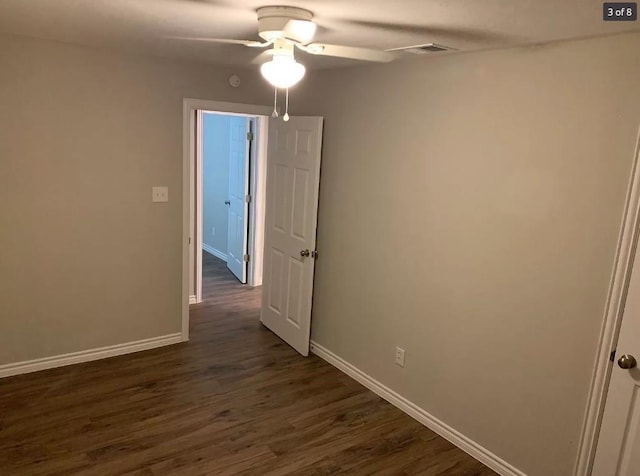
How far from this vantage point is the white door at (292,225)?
147 inches

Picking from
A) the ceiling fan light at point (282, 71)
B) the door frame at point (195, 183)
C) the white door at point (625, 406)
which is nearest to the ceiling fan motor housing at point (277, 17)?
the ceiling fan light at point (282, 71)

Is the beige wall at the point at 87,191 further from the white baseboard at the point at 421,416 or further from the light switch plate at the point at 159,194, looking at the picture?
the white baseboard at the point at 421,416

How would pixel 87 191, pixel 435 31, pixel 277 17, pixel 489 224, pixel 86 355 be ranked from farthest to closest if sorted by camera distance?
pixel 86 355 → pixel 87 191 → pixel 489 224 → pixel 435 31 → pixel 277 17

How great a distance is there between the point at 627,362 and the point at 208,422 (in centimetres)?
231

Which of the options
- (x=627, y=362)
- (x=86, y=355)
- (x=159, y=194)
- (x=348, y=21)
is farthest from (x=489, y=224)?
(x=86, y=355)

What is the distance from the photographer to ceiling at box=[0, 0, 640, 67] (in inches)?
70.6

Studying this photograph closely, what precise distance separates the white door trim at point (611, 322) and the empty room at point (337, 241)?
0.04 ft

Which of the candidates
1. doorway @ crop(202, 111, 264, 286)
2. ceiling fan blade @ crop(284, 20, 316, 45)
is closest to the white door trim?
ceiling fan blade @ crop(284, 20, 316, 45)

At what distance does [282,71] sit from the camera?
80.3 inches

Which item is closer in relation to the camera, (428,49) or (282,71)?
(282,71)

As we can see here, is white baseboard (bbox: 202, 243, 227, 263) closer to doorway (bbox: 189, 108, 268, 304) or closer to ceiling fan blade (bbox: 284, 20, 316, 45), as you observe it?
doorway (bbox: 189, 108, 268, 304)

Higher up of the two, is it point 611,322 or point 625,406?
point 611,322

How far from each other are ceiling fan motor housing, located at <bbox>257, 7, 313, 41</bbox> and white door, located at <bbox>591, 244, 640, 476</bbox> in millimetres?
1751

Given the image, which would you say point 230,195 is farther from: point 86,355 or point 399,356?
point 399,356
